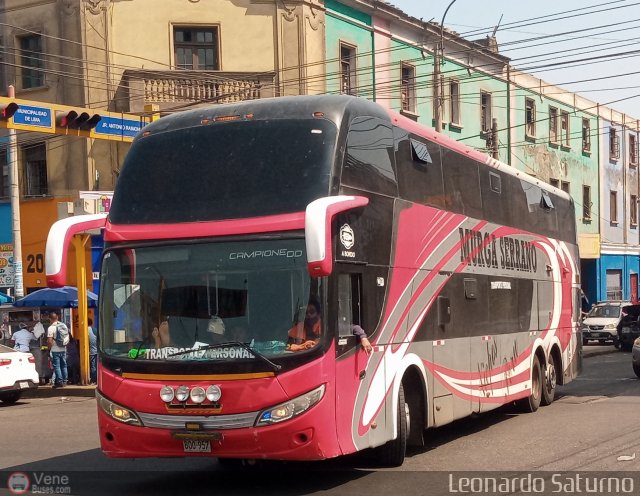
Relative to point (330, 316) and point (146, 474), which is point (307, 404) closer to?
point (330, 316)

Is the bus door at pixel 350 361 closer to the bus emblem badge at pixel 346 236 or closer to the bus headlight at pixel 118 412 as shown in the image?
the bus emblem badge at pixel 346 236

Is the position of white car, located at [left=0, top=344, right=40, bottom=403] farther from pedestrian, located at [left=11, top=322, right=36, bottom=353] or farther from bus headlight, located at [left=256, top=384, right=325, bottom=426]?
bus headlight, located at [left=256, top=384, right=325, bottom=426]

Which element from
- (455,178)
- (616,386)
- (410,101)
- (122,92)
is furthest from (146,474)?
(410,101)

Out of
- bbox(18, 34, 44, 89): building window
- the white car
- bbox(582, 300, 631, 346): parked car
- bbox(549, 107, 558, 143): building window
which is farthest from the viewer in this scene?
bbox(549, 107, 558, 143): building window

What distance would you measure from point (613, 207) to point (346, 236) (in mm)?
45096

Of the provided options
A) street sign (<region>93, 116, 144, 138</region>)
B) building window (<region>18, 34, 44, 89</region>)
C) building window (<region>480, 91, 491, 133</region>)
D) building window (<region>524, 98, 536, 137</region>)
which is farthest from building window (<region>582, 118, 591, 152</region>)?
street sign (<region>93, 116, 144, 138</region>)

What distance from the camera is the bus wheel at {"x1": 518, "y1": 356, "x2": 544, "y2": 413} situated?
17.1 meters

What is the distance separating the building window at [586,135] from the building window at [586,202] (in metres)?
1.86

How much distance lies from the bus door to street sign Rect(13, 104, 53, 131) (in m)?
11.8

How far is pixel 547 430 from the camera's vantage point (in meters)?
14.5

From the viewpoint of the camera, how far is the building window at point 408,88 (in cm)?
3516

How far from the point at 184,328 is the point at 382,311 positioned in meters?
2.27

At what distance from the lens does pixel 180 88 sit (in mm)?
28234

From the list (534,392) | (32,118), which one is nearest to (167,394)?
(534,392)
